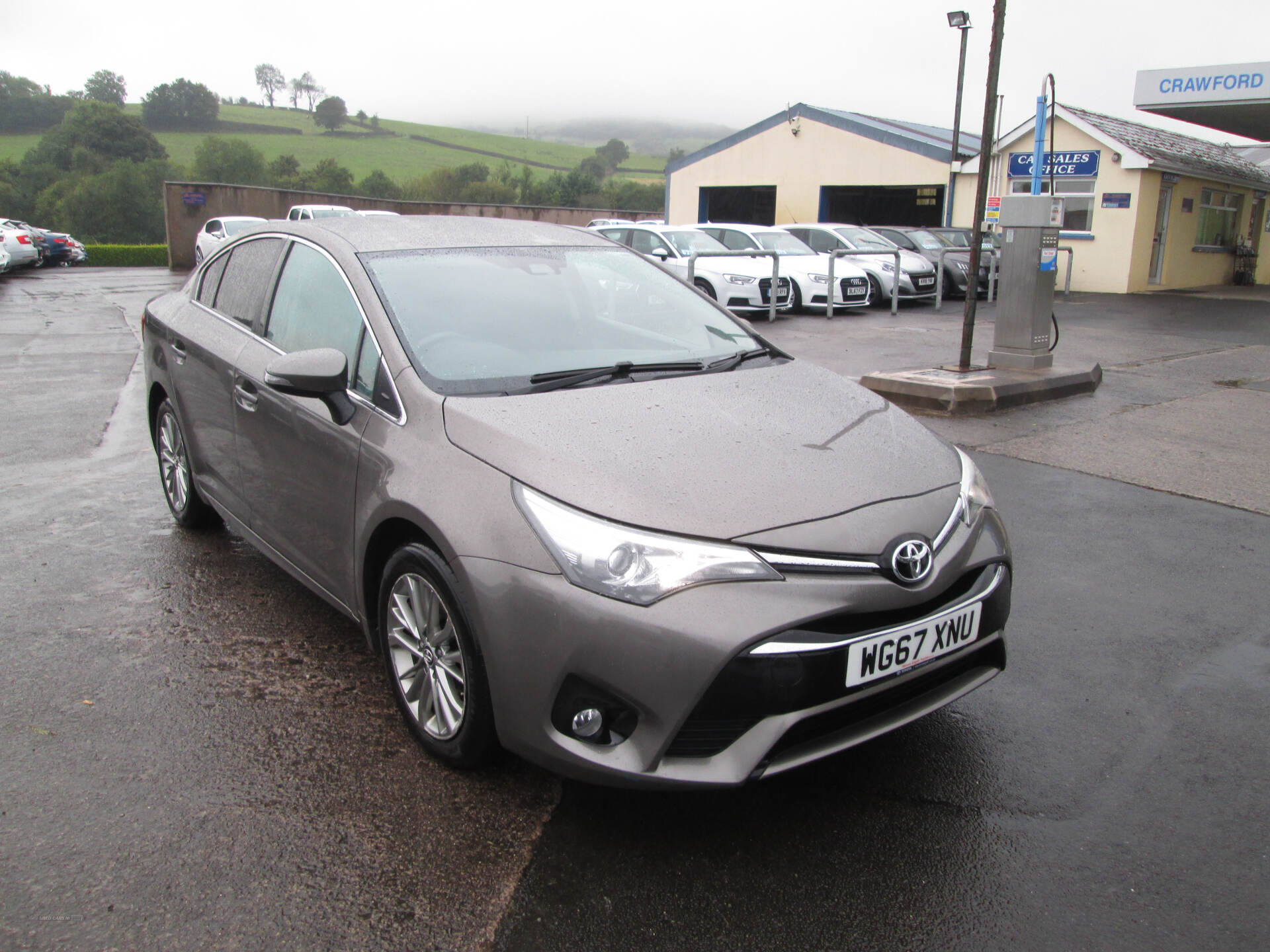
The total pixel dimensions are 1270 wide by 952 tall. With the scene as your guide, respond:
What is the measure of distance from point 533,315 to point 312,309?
0.84 meters

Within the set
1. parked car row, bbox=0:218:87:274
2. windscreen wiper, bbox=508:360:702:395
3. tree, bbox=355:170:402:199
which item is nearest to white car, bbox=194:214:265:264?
parked car row, bbox=0:218:87:274

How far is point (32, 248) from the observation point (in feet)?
99.7

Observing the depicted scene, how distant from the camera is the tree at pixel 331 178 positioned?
260 feet

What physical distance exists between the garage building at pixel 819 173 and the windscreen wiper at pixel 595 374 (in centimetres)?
2560

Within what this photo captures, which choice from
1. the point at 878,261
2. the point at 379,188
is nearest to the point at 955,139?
the point at 878,261

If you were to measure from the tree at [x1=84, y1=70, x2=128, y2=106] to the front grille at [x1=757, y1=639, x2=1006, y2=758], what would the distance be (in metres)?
136

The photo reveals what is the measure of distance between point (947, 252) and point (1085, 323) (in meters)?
4.21

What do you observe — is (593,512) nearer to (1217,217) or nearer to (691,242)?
(691,242)

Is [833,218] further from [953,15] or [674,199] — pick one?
[953,15]

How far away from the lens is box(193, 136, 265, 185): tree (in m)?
80.1

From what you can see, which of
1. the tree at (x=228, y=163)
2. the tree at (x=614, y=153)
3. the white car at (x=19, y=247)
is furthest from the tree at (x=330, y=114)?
the white car at (x=19, y=247)

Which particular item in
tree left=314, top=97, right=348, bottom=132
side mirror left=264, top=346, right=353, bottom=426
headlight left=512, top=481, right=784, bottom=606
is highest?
tree left=314, top=97, right=348, bottom=132

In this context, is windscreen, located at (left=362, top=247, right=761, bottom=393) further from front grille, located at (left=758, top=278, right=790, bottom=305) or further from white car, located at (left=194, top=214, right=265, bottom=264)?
white car, located at (left=194, top=214, right=265, bottom=264)

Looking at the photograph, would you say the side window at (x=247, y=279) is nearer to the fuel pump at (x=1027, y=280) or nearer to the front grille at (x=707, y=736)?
the front grille at (x=707, y=736)
